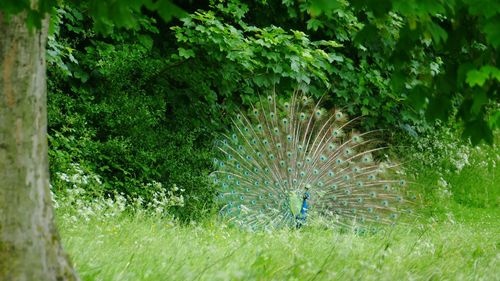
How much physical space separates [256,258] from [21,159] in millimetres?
1665

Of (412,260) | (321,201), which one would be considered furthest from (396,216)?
(412,260)

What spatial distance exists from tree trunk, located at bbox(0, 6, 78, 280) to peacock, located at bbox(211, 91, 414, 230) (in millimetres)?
8290

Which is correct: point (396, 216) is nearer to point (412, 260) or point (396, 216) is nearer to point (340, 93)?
point (340, 93)

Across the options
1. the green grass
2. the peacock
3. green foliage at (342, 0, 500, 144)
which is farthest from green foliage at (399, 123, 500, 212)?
green foliage at (342, 0, 500, 144)

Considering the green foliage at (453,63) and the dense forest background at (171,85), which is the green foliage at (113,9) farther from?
the dense forest background at (171,85)

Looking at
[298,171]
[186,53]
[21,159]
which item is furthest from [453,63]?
[298,171]

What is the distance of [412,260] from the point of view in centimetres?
604

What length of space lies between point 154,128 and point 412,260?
638 cm

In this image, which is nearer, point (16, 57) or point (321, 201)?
point (16, 57)

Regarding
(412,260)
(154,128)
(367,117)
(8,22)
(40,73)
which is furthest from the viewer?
(367,117)

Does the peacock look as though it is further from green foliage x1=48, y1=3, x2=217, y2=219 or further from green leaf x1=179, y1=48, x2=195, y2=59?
green leaf x1=179, y1=48, x2=195, y2=59

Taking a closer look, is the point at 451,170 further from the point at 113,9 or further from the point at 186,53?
the point at 113,9

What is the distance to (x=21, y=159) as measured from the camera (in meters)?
4.23

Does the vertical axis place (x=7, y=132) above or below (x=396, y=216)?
above
